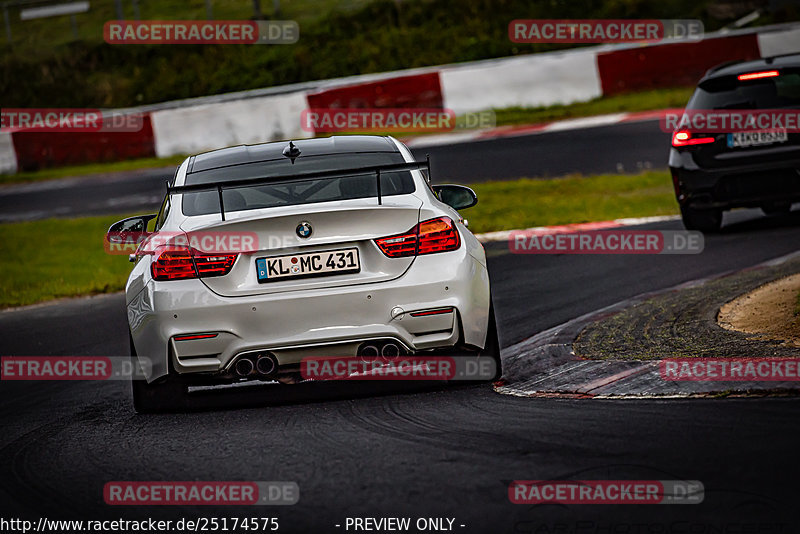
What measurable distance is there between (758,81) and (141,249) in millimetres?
7344

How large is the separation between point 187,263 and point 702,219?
7628mm

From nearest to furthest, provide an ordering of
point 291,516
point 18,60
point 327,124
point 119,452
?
point 291,516 → point 119,452 → point 327,124 → point 18,60

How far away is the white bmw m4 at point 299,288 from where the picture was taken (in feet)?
20.9

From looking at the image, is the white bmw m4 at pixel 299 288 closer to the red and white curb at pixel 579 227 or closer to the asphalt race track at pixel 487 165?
the red and white curb at pixel 579 227

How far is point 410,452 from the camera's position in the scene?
18.0 ft

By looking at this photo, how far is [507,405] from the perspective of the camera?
20.9 feet

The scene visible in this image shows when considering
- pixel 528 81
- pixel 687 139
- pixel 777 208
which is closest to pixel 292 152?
pixel 687 139

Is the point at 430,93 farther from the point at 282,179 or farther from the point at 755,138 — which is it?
the point at 282,179

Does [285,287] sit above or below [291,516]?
above

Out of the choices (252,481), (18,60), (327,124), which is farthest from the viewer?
(18,60)

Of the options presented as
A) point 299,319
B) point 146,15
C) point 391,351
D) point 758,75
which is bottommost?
point 391,351

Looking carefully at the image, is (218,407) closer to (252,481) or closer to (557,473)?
(252,481)

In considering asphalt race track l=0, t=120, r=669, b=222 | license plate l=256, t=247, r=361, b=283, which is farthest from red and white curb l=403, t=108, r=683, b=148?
license plate l=256, t=247, r=361, b=283

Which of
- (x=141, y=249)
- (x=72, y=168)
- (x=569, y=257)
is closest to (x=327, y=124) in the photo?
(x=72, y=168)
